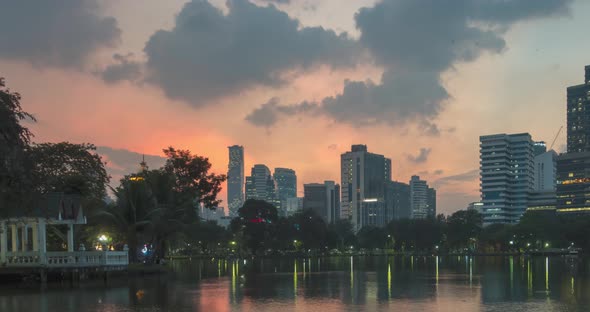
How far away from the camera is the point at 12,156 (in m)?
26.1

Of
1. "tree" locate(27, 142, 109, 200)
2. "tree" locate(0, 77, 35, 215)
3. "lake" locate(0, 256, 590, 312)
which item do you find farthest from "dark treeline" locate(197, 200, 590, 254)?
"tree" locate(0, 77, 35, 215)

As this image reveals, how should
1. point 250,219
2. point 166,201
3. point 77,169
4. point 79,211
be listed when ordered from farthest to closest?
point 250,219 < point 166,201 < point 77,169 < point 79,211

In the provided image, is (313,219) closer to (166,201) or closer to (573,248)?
(573,248)

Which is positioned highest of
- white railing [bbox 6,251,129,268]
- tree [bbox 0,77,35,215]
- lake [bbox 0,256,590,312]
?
tree [bbox 0,77,35,215]

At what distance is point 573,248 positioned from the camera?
17875 cm

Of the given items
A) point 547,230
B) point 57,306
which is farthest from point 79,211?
point 547,230

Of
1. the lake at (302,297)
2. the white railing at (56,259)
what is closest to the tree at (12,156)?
the lake at (302,297)

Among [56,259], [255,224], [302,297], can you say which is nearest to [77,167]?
[56,259]

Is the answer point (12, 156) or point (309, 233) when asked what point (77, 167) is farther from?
point (309, 233)

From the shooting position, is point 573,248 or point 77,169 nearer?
point 77,169

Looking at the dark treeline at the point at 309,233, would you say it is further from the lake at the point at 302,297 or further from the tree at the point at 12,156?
the tree at the point at 12,156

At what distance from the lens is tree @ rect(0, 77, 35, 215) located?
26312mm

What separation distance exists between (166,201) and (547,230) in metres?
130

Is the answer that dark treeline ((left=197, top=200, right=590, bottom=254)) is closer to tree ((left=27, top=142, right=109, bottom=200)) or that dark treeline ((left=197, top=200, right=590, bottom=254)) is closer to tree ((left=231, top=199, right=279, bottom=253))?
tree ((left=231, top=199, right=279, bottom=253))
